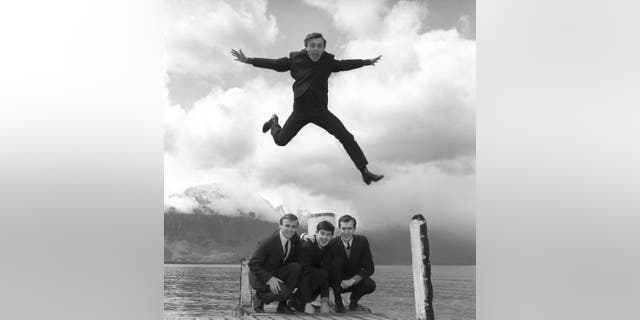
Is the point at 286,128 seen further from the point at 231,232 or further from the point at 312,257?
the point at 312,257

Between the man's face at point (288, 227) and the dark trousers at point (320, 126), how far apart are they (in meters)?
0.70

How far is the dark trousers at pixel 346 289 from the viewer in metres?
7.89

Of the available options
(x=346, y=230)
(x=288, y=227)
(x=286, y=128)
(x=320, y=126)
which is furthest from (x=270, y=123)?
(x=346, y=230)

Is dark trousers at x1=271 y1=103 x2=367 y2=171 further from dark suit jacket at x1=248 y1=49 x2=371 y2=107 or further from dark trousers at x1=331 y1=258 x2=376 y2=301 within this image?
dark trousers at x1=331 y1=258 x2=376 y2=301

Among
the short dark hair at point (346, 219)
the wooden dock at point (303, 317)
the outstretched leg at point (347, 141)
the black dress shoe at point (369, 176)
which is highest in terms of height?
the outstretched leg at point (347, 141)

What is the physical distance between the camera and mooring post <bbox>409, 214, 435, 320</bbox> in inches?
295

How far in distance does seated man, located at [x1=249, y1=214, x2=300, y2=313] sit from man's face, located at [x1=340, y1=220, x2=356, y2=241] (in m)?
0.42

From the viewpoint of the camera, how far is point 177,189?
7.90 metres

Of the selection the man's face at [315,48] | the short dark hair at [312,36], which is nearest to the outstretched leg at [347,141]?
the man's face at [315,48]

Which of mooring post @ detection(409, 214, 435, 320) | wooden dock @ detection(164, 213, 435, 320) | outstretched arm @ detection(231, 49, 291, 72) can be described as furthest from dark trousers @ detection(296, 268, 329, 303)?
outstretched arm @ detection(231, 49, 291, 72)

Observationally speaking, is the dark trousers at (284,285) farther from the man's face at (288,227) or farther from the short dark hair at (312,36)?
the short dark hair at (312,36)

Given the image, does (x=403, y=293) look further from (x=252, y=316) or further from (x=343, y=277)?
(x=252, y=316)

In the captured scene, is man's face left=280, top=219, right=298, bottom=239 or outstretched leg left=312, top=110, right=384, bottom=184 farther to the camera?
outstretched leg left=312, top=110, right=384, bottom=184

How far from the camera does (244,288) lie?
7.82 metres
